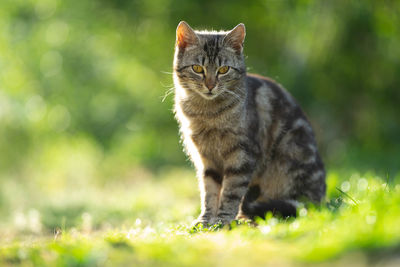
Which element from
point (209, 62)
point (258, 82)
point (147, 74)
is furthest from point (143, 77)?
point (209, 62)

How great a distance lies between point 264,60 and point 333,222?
360 inches

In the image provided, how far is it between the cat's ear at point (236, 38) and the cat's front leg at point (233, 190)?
1.13 meters

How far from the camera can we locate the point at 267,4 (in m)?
A: 10.4

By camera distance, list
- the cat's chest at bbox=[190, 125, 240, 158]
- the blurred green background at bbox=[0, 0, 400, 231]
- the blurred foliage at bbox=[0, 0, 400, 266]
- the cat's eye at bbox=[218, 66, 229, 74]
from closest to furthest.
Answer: the cat's chest at bbox=[190, 125, 240, 158] < the cat's eye at bbox=[218, 66, 229, 74] < the blurred foliage at bbox=[0, 0, 400, 266] < the blurred green background at bbox=[0, 0, 400, 231]

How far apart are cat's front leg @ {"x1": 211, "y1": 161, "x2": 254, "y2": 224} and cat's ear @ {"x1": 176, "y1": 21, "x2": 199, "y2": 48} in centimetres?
125

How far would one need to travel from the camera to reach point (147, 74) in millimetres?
13367

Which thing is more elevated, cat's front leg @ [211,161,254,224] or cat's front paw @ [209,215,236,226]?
cat's front leg @ [211,161,254,224]

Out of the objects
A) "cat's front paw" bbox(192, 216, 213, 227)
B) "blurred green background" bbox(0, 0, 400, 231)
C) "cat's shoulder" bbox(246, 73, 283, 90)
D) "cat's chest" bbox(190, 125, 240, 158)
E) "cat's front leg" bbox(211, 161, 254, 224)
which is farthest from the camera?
"blurred green background" bbox(0, 0, 400, 231)

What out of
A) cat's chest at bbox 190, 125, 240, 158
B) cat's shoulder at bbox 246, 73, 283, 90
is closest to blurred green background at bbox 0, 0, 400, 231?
cat's shoulder at bbox 246, 73, 283, 90

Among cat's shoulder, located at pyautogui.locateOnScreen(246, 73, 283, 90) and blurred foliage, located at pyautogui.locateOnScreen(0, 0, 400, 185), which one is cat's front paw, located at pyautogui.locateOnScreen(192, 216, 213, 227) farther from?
blurred foliage, located at pyautogui.locateOnScreen(0, 0, 400, 185)

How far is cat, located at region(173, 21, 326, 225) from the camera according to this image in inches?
174

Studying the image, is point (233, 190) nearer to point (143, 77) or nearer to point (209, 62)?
point (209, 62)

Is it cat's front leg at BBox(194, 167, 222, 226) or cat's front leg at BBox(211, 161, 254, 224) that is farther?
cat's front leg at BBox(194, 167, 222, 226)

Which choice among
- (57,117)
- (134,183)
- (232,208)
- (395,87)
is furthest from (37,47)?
(232,208)
